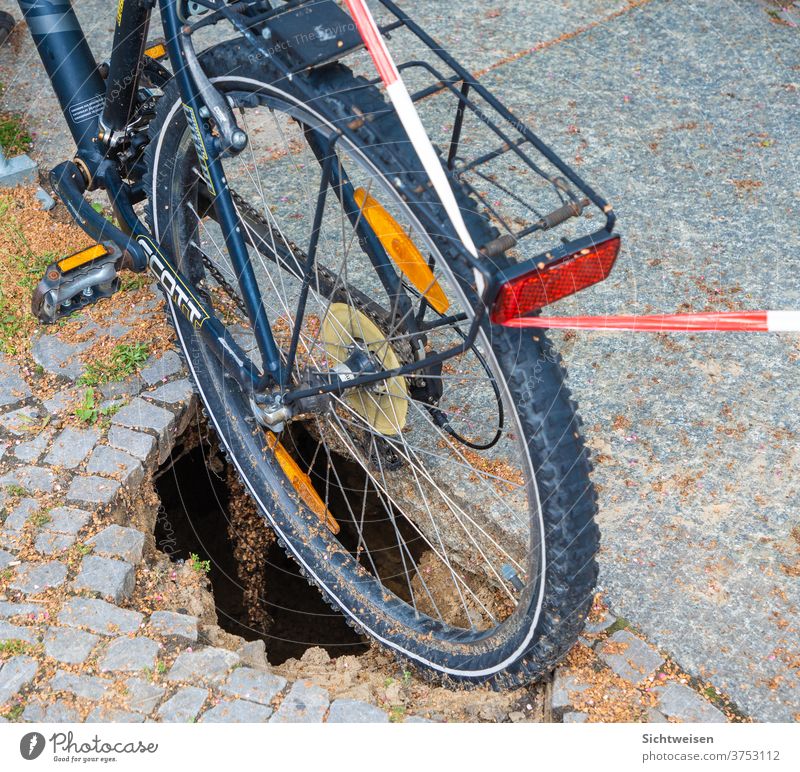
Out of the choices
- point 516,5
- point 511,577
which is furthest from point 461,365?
point 516,5

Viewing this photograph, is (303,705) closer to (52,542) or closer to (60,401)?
(52,542)

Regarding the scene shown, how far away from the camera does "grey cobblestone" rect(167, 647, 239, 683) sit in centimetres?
250

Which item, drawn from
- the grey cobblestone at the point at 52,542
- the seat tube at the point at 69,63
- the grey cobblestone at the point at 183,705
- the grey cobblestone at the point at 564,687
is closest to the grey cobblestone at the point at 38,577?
the grey cobblestone at the point at 52,542

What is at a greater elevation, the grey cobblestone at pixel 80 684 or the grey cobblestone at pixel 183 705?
the grey cobblestone at pixel 80 684

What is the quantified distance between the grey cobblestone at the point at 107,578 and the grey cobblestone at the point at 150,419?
47 centimetres

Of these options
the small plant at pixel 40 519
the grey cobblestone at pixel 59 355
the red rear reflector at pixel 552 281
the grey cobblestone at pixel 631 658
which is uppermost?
the red rear reflector at pixel 552 281

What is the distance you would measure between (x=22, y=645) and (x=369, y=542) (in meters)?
1.41

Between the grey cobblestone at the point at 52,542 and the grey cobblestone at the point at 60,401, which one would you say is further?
the grey cobblestone at the point at 60,401

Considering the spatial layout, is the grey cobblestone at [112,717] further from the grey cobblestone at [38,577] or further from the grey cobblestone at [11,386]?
the grey cobblestone at [11,386]

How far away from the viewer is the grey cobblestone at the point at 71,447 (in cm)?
299

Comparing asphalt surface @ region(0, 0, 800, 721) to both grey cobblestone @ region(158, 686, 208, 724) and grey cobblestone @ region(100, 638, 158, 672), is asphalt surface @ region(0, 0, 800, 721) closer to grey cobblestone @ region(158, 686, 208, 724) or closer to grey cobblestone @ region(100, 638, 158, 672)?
grey cobblestone @ region(158, 686, 208, 724)

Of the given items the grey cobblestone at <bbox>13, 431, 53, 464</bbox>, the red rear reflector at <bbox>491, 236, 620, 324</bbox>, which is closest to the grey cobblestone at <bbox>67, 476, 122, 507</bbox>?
the grey cobblestone at <bbox>13, 431, 53, 464</bbox>

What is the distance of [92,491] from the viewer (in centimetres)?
291

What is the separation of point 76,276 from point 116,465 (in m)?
0.58
